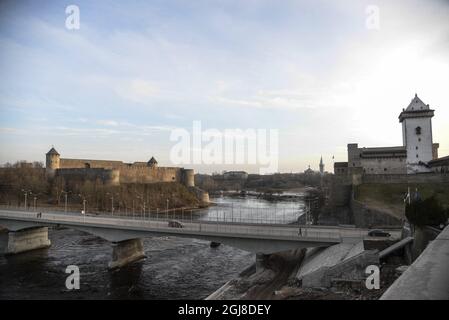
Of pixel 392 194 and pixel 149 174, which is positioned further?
pixel 149 174

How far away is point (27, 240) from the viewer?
3491 centimetres

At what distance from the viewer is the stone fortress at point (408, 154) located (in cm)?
4738

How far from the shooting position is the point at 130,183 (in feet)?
264

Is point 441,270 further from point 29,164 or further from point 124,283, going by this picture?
point 29,164

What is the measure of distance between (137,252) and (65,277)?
6.79m

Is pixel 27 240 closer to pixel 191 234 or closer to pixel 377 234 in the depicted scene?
pixel 191 234

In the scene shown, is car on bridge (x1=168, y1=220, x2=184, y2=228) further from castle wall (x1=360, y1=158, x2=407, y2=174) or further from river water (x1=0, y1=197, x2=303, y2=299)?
castle wall (x1=360, y1=158, x2=407, y2=174)

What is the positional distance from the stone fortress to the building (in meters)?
48.5

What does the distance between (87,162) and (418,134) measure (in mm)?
68410

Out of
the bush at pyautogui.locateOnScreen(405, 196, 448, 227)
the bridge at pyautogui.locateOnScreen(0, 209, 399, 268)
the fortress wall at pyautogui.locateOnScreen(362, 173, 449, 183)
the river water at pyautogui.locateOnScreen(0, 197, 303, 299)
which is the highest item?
the fortress wall at pyautogui.locateOnScreen(362, 173, 449, 183)

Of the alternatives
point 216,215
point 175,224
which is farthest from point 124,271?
point 216,215

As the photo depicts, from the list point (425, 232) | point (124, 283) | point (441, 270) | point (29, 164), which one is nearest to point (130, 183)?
point (29, 164)

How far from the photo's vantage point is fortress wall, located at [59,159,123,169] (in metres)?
76.2

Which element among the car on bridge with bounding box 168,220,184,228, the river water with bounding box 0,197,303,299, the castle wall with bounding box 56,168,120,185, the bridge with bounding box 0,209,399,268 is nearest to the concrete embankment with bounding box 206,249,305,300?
the bridge with bounding box 0,209,399,268
